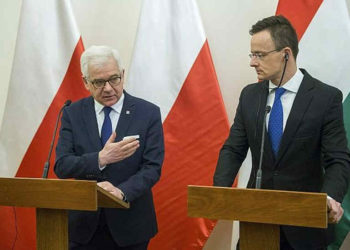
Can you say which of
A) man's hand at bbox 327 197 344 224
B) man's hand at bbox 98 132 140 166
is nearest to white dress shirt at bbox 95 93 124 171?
man's hand at bbox 98 132 140 166

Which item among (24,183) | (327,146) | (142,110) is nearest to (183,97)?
(142,110)

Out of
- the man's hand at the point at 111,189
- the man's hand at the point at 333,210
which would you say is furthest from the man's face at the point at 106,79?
the man's hand at the point at 333,210

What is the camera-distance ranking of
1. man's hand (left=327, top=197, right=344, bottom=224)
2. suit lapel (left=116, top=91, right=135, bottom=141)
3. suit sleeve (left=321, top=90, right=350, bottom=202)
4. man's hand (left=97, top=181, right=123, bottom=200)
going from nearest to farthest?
1. man's hand (left=327, top=197, right=344, bottom=224)
2. suit sleeve (left=321, top=90, right=350, bottom=202)
3. man's hand (left=97, top=181, right=123, bottom=200)
4. suit lapel (left=116, top=91, right=135, bottom=141)

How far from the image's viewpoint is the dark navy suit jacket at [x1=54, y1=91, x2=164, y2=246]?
2598mm

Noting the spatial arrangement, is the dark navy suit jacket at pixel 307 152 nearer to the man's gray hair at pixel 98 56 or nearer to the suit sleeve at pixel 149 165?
the suit sleeve at pixel 149 165

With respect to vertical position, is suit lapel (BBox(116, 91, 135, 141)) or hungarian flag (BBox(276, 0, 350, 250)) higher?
hungarian flag (BBox(276, 0, 350, 250))

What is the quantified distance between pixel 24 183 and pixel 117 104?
689 mm

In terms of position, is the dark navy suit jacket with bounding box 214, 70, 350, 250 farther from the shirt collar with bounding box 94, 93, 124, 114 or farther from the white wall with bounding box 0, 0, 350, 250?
the white wall with bounding box 0, 0, 350, 250

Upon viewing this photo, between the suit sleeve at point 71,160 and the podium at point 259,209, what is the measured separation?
0.69m

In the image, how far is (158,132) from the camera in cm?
276

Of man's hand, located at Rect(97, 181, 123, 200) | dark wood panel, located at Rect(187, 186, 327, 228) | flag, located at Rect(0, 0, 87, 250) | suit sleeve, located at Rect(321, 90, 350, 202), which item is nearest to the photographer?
dark wood panel, located at Rect(187, 186, 327, 228)

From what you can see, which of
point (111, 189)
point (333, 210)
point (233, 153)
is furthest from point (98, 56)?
point (333, 210)

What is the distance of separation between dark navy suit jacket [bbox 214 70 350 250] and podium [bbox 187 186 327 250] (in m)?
0.40

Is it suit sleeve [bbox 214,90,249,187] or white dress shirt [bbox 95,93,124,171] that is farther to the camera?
white dress shirt [bbox 95,93,124,171]
